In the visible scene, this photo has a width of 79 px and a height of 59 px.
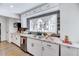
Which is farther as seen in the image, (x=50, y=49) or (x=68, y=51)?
(x=50, y=49)

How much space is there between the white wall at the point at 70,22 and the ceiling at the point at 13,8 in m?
0.31

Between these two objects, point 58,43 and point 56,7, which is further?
point 58,43

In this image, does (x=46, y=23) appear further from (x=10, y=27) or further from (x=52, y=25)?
(x=10, y=27)

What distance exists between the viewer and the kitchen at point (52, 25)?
39.9 inches

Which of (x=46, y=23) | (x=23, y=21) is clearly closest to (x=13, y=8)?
(x=23, y=21)

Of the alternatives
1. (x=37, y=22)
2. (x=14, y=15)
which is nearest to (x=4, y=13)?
(x=14, y=15)

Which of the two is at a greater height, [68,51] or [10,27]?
[10,27]

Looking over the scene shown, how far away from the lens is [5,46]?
→ 1164 mm

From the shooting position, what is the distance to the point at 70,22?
103cm

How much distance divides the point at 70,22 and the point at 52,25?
0.64 ft

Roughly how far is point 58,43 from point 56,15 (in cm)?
33

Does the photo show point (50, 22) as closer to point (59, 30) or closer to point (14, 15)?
point (59, 30)

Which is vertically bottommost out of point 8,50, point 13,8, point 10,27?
point 8,50

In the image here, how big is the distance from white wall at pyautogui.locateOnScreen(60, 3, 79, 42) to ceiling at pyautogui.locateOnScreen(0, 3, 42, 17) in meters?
0.31
